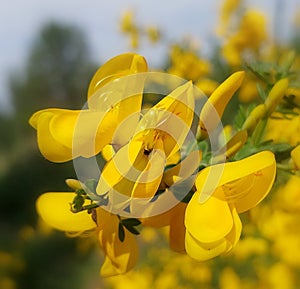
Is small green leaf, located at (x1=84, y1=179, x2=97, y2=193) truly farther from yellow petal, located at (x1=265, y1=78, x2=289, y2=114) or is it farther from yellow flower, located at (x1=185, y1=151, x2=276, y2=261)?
yellow petal, located at (x1=265, y1=78, x2=289, y2=114)

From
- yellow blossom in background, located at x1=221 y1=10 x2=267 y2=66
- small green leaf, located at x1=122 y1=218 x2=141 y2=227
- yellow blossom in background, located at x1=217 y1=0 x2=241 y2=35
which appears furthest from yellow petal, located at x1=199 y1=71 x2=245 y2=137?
yellow blossom in background, located at x1=217 y1=0 x2=241 y2=35

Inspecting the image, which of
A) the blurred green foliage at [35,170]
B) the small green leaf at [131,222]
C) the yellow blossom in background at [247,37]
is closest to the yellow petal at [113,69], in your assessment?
the small green leaf at [131,222]

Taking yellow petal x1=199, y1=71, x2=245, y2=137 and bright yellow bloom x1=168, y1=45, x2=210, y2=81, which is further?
bright yellow bloom x1=168, y1=45, x2=210, y2=81

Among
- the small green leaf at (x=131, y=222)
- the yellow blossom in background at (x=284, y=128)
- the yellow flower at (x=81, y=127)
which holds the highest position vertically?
the yellow flower at (x=81, y=127)

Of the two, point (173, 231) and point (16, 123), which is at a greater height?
point (173, 231)

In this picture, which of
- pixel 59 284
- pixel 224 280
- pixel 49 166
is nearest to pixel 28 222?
pixel 49 166

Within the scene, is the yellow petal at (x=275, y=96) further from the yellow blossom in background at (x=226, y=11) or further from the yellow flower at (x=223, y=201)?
the yellow blossom in background at (x=226, y=11)

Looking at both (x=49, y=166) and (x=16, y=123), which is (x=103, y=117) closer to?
(x=49, y=166)

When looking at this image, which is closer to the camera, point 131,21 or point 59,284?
point 131,21
